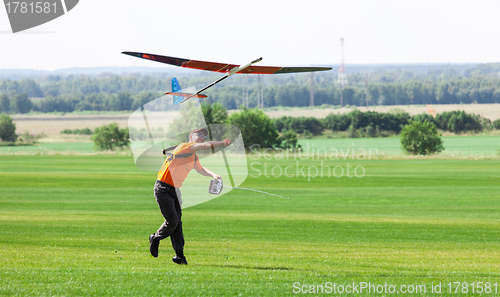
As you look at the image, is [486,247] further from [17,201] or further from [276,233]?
[17,201]

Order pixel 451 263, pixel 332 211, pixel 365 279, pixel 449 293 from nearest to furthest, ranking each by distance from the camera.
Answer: pixel 449 293
pixel 365 279
pixel 451 263
pixel 332 211

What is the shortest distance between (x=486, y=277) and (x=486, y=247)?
6015mm

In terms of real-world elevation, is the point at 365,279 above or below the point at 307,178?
A: above

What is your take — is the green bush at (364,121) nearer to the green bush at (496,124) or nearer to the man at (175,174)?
the green bush at (496,124)

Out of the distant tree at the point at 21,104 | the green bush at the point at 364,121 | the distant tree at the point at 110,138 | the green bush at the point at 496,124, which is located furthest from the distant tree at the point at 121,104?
the green bush at the point at 496,124

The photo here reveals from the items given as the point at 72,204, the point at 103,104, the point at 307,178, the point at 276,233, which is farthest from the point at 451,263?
the point at 103,104

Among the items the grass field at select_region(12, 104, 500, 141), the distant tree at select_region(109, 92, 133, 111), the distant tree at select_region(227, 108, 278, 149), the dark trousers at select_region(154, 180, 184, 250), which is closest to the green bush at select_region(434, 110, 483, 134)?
the grass field at select_region(12, 104, 500, 141)

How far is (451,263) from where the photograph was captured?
416 inches

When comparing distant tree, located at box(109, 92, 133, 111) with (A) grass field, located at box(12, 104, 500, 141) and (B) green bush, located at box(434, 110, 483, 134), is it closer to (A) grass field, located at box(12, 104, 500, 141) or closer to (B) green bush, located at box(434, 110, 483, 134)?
(A) grass field, located at box(12, 104, 500, 141)

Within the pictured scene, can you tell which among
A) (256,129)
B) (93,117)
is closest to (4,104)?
(93,117)

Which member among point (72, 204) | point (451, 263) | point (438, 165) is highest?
point (451, 263)

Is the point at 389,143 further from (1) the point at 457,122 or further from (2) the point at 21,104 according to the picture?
(2) the point at 21,104

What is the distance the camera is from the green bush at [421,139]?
241ft

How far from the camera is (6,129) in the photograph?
121 metres
